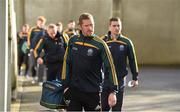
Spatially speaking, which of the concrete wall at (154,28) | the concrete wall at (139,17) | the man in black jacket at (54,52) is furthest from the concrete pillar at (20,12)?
the man in black jacket at (54,52)

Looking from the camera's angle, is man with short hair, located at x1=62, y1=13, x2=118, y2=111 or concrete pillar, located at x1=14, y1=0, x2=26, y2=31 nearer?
man with short hair, located at x1=62, y1=13, x2=118, y2=111

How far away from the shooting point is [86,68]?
672 centimetres

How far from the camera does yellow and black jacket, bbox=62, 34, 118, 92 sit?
6.73 m

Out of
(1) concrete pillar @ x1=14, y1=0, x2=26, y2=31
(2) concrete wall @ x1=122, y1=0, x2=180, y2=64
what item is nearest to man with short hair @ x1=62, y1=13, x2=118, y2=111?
(1) concrete pillar @ x1=14, y1=0, x2=26, y2=31

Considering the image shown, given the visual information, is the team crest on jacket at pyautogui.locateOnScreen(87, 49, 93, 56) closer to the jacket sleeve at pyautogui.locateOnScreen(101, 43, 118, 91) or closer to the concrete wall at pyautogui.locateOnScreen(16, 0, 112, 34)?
the jacket sleeve at pyautogui.locateOnScreen(101, 43, 118, 91)

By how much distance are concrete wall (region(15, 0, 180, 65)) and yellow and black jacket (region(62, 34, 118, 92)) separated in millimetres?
13374

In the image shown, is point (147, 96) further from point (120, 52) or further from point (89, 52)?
point (89, 52)

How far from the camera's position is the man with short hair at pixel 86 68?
6730mm

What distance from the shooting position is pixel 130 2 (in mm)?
21391

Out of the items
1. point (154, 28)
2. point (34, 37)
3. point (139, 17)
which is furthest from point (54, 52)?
point (154, 28)

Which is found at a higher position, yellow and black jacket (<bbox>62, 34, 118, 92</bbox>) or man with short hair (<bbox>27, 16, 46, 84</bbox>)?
yellow and black jacket (<bbox>62, 34, 118, 92</bbox>)

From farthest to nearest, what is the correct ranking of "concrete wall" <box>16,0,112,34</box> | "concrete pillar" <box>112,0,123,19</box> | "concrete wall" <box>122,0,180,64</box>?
"concrete wall" <box>122,0,180,64</box>
"concrete pillar" <box>112,0,123,19</box>
"concrete wall" <box>16,0,112,34</box>
